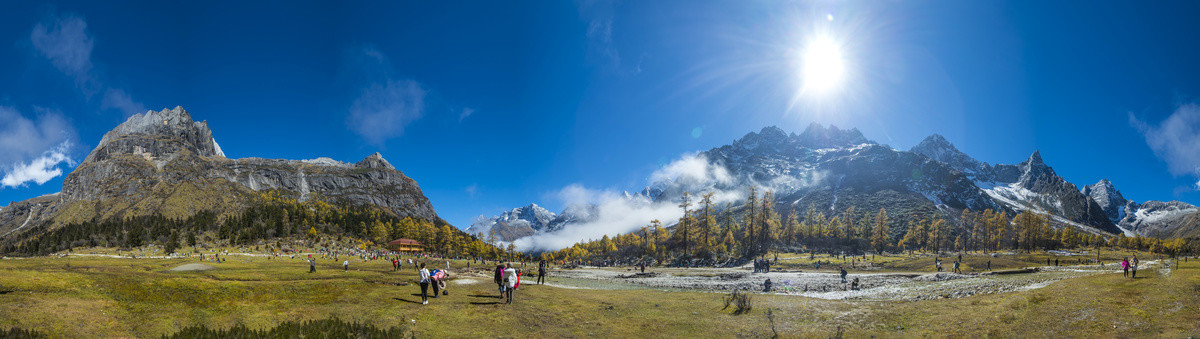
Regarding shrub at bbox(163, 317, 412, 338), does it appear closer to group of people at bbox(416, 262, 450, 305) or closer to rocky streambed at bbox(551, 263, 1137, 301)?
group of people at bbox(416, 262, 450, 305)

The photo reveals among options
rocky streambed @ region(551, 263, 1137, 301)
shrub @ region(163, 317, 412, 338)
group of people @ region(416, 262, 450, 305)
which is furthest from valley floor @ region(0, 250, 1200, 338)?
rocky streambed @ region(551, 263, 1137, 301)

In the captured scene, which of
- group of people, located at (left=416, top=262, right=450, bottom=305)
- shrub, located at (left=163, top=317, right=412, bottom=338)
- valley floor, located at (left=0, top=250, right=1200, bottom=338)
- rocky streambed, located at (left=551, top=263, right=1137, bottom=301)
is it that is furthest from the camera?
rocky streambed, located at (left=551, top=263, right=1137, bottom=301)

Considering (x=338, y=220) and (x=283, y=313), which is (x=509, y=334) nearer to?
(x=283, y=313)

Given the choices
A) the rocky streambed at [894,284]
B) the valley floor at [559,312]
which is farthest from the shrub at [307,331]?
the rocky streambed at [894,284]

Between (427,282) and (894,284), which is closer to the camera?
(427,282)

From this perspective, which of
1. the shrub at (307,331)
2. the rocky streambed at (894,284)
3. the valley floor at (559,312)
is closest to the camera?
the shrub at (307,331)

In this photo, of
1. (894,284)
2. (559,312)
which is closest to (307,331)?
(559,312)

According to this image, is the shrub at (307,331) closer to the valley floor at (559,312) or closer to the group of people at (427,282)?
the valley floor at (559,312)

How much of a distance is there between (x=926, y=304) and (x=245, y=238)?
608 ft

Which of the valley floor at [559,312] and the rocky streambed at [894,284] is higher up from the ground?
the valley floor at [559,312]

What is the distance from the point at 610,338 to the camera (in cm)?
1549

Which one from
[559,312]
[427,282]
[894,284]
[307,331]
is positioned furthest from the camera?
[894,284]

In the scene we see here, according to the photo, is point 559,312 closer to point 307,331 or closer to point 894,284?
point 307,331

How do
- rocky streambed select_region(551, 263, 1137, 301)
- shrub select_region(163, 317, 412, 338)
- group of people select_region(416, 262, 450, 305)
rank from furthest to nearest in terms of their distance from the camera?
rocky streambed select_region(551, 263, 1137, 301)
group of people select_region(416, 262, 450, 305)
shrub select_region(163, 317, 412, 338)
